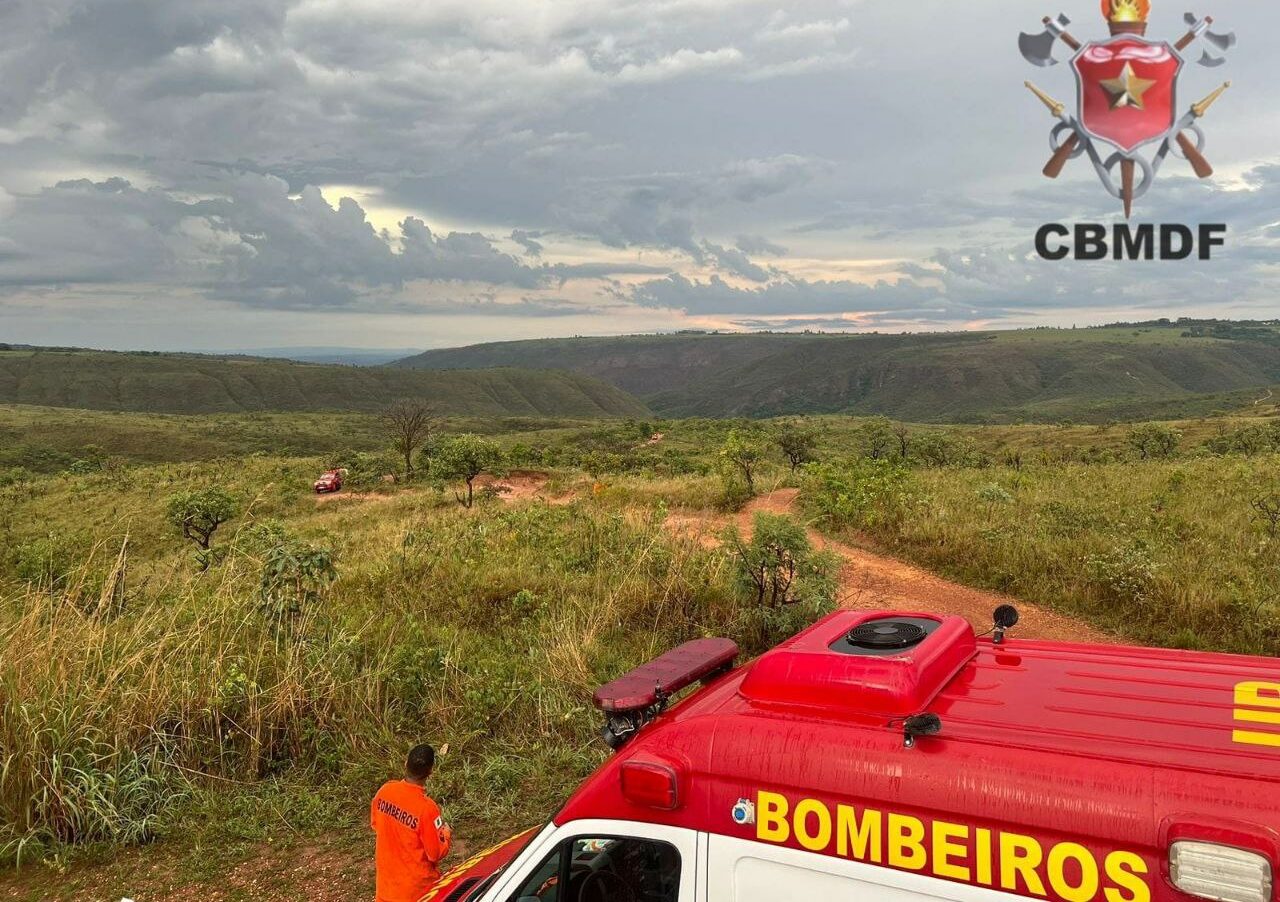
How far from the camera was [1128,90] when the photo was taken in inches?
701

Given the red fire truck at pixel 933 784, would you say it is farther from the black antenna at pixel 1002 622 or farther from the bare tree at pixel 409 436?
the bare tree at pixel 409 436

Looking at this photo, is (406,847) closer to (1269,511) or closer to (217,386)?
(1269,511)

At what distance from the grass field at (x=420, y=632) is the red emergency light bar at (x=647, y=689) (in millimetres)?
2837

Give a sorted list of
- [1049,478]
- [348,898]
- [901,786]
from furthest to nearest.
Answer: [1049,478]
[348,898]
[901,786]

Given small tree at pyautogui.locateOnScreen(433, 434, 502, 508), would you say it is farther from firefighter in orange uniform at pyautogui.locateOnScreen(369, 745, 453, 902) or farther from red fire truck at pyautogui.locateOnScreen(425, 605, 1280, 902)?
red fire truck at pyautogui.locateOnScreen(425, 605, 1280, 902)

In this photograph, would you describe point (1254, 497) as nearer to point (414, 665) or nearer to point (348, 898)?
point (414, 665)

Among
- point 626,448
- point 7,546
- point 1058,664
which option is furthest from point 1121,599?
point 626,448

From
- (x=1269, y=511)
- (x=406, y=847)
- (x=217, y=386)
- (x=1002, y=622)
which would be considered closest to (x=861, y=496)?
(x=1269, y=511)

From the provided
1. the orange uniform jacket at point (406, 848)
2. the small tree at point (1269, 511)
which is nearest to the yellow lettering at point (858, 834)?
the orange uniform jacket at point (406, 848)

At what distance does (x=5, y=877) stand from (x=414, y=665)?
315cm

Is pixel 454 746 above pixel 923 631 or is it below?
below

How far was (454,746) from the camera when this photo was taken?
658cm

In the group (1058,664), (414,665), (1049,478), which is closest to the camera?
(1058,664)

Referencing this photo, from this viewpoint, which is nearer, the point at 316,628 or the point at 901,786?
the point at 901,786
